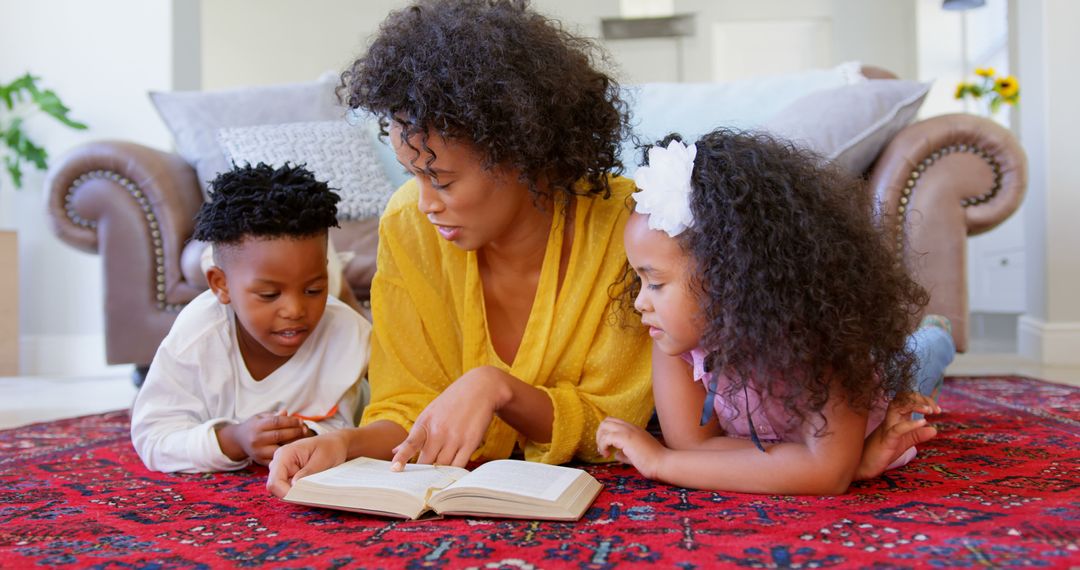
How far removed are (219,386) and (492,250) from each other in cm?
57

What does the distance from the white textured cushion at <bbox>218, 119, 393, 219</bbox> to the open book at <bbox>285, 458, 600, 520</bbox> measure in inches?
68.2

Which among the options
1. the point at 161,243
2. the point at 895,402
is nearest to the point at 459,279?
the point at 895,402

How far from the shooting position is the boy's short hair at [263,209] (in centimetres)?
167

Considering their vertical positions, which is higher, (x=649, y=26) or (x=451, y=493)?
(x=649, y=26)

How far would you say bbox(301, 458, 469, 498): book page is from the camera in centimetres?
116

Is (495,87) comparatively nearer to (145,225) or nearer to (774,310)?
(774,310)

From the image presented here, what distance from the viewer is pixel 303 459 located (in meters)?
1.32

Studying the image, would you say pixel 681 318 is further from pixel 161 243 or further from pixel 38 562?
pixel 161 243

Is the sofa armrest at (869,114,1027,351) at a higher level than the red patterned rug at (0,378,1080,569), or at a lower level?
higher

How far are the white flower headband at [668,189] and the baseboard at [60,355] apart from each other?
12.3 feet

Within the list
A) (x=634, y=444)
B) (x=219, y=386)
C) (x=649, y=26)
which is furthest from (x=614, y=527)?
(x=649, y=26)

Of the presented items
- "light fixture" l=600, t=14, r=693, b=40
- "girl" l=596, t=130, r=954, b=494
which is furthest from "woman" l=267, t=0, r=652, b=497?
"light fixture" l=600, t=14, r=693, b=40

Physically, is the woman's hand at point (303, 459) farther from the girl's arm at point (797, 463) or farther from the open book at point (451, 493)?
the girl's arm at point (797, 463)

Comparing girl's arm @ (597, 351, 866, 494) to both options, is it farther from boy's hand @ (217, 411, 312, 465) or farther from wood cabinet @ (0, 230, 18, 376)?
wood cabinet @ (0, 230, 18, 376)
